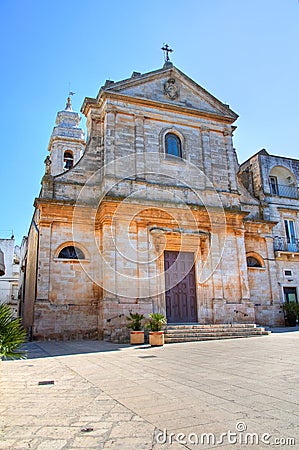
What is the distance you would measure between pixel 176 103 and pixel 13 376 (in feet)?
53.2

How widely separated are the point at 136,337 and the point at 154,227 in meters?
5.52

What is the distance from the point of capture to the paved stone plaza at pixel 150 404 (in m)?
3.42

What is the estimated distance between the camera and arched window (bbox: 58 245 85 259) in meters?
16.4

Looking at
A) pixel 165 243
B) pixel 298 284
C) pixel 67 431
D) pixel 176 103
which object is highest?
pixel 176 103

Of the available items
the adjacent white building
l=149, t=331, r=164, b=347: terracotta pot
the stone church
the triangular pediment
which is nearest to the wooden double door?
the stone church

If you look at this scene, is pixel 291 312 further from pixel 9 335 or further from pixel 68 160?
pixel 68 160

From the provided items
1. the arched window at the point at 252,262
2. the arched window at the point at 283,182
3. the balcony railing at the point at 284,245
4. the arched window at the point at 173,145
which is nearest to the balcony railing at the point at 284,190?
the arched window at the point at 283,182

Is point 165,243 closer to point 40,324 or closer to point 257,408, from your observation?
point 40,324

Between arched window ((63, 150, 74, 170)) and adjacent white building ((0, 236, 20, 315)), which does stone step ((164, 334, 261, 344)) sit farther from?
adjacent white building ((0, 236, 20, 315))

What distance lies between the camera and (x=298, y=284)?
70.0 ft

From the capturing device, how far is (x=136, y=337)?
1283 cm

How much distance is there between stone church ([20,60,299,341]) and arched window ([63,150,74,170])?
8433 mm

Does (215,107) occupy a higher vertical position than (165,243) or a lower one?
higher

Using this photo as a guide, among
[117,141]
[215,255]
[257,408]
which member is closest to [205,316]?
[215,255]
